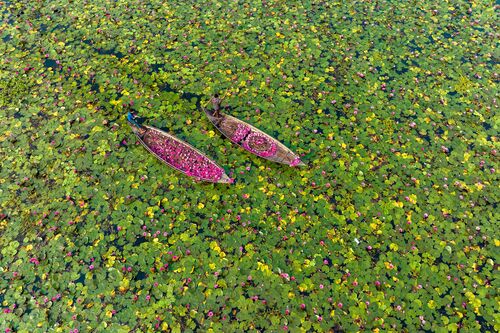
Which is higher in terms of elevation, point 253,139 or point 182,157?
point 253,139

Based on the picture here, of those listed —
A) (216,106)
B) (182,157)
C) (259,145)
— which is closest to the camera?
(182,157)

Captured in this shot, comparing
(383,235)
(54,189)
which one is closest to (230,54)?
(54,189)

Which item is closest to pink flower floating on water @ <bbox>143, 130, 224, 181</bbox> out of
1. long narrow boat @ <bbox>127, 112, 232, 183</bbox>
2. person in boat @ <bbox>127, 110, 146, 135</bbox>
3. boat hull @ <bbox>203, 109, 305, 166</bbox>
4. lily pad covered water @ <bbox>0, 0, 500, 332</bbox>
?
long narrow boat @ <bbox>127, 112, 232, 183</bbox>

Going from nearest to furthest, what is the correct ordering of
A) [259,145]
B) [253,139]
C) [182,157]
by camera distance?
[182,157], [259,145], [253,139]

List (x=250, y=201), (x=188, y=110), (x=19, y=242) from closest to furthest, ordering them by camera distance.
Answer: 1. (x=19, y=242)
2. (x=250, y=201)
3. (x=188, y=110)

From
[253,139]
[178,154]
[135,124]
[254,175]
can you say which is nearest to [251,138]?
[253,139]

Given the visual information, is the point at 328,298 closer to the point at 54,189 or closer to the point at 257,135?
the point at 257,135

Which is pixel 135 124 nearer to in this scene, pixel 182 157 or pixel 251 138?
pixel 182 157
